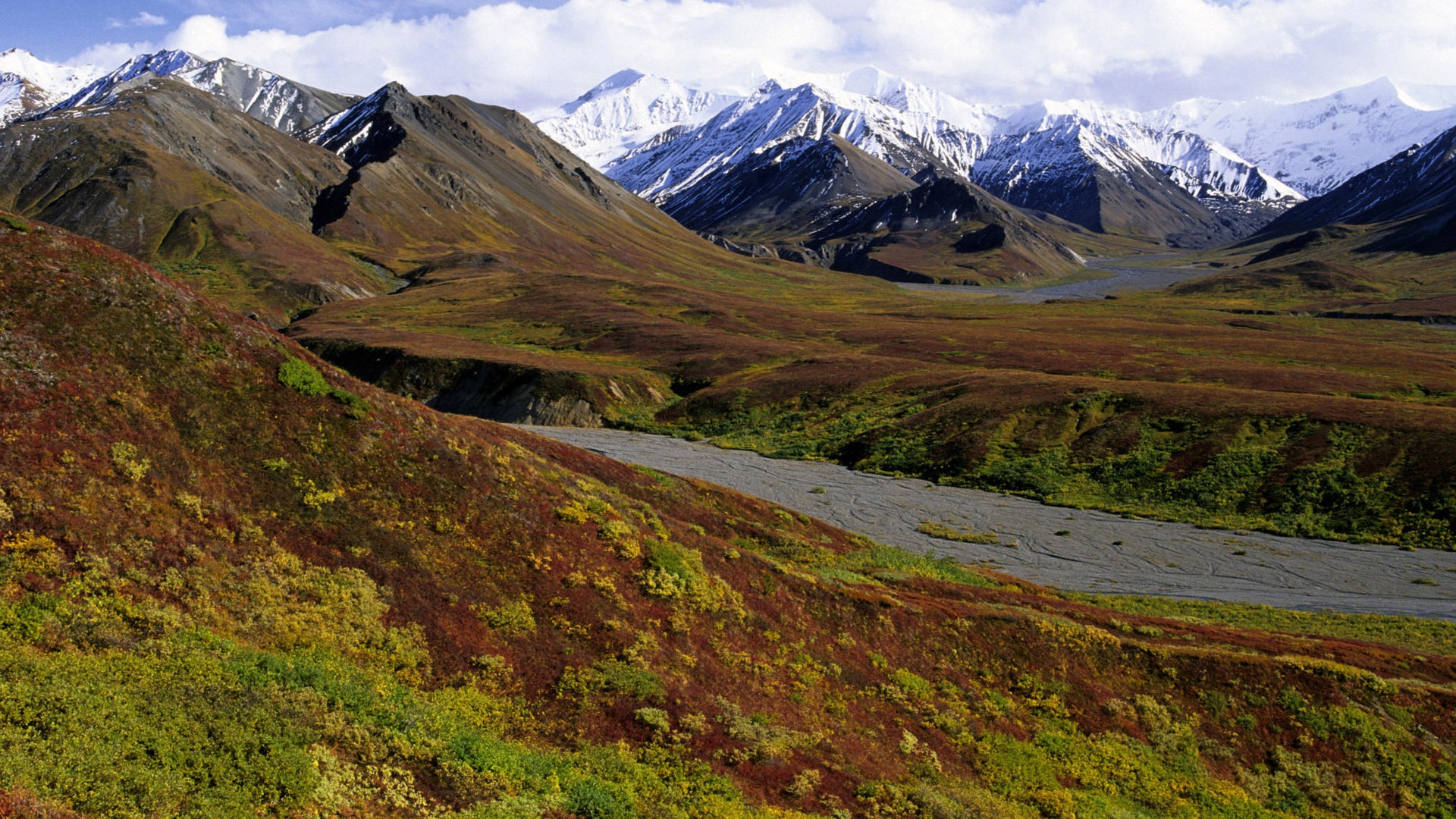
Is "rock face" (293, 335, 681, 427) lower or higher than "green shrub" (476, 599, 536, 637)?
higher

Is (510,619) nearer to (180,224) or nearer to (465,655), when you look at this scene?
(465,655)

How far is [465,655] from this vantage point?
17.9 metres

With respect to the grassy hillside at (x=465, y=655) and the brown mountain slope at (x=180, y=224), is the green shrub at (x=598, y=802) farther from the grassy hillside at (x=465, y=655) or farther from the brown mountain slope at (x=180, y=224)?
the brown mountain slope at (x=180, y=224)

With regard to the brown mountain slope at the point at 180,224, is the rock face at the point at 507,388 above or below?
below

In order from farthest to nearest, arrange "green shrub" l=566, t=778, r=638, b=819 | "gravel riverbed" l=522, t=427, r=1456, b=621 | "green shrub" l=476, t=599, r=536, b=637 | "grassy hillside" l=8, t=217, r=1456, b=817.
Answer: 1. "gravel riverbed" l=522, t=427, r=1456, b=621
2. "green shrub" l=476, t=599, r=536, b=637
3. "green shrub" l=566, t=778, r=638, b=819
4. "grassy hillside" l=8, t=217, r=1456, b=817

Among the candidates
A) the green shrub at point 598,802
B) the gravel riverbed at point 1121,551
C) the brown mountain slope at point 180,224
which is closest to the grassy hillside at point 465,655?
the green shrub at point 598,802

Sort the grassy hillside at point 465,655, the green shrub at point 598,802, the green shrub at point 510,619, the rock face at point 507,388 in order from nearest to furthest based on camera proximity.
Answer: the grassy hillside at point 465,655
the green shrub at point 598,802
the green shrub at point 510,619
the rock face at point 507,388

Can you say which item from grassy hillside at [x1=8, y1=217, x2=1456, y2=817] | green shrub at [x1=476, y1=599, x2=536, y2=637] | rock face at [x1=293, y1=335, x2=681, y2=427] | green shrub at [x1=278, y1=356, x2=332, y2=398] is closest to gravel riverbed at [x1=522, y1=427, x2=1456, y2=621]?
grassy hillside at [x1=8, y1=217, x2=1456, y2=817]

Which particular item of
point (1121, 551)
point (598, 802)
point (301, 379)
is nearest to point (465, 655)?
point (598, 802)

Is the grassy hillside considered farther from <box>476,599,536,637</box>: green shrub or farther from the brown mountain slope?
the brown mountain slope

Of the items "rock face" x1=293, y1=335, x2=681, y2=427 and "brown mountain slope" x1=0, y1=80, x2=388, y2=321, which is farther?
"brown mountain slope" x1=0, y1=80, x2=388, y2=321

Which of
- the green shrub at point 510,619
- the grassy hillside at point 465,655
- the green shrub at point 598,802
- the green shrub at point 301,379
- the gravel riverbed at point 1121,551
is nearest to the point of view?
the grassy hillside at point 465,655

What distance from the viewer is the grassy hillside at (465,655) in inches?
515

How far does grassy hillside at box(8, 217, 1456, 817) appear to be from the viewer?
42.9 ft
